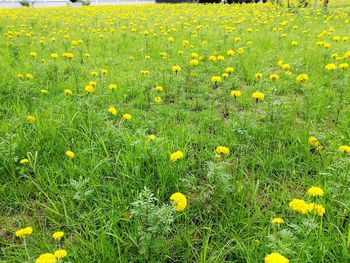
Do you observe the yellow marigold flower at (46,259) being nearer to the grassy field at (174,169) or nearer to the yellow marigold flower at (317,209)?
the grassy field at (174,169)

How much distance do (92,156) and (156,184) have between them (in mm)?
616

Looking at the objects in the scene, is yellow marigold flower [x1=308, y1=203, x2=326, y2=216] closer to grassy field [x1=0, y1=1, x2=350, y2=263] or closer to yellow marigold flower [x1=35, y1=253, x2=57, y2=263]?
grassy field [x1=0, y1=1, x2=350, y2=263]

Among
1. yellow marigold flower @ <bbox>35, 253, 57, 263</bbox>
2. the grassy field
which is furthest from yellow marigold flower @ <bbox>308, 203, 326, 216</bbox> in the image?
yellow marigold flower @ <bbox>35, 253, 57, 263</bbox>

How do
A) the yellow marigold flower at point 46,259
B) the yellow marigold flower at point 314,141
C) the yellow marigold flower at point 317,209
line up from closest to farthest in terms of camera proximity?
the yellow marigold flower at point 46,259 < the yellow marigold flower at point 317,209 < the yellow marigold flower at point 314,141

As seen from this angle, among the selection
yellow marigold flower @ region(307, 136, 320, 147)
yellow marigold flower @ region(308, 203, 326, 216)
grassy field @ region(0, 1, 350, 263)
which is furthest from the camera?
yellow marigold flower @ region(307, 136, 320, 147)

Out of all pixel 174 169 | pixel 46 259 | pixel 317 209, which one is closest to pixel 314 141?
pixel 317 209

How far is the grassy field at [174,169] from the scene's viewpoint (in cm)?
171

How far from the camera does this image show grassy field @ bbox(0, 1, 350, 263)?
1.71 m

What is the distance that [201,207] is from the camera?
2041 mm

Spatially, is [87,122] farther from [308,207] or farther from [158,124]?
[308,207]

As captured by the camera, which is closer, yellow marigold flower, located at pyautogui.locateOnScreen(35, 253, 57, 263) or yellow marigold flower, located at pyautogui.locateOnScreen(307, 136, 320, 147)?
yellow marigold flower, located at pyautogui.locateOnScreen(35, 253, 57, 263)

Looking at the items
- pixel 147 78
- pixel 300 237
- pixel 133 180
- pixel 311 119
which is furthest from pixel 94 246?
pixel 147 78

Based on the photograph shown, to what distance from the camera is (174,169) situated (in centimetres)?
227

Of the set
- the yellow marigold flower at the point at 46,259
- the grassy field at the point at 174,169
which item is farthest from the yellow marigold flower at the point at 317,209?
the yellow marigold flower at the point at 46,259
